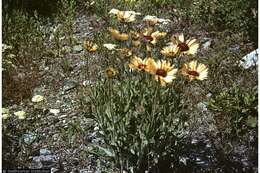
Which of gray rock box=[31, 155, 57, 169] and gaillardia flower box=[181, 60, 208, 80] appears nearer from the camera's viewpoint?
gaillardia flower box=[181, 60, 208, 80]

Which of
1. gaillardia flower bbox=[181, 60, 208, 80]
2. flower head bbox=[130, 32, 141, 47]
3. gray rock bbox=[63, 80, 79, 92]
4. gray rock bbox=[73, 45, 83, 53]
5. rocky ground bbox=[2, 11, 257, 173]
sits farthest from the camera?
gray rock bbox=[73, 45, 83, 53]

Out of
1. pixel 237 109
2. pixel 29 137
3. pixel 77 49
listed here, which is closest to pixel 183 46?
pixel 237 109

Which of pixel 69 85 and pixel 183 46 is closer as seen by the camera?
pixel 183 46

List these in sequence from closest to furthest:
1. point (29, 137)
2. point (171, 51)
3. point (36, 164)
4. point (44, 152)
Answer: point (171, 51) < point (36, 164) < point (44, 152) < point (29, 137)

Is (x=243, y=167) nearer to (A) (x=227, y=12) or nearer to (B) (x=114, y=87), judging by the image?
(B) (x=114, y=87)

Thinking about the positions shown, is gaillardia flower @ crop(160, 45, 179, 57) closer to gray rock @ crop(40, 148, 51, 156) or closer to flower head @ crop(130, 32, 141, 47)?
flower head @ crop(130, 32, 141, 47)

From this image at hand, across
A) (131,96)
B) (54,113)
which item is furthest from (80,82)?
(131,96)

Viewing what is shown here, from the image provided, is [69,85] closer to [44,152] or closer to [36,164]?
[44,152]

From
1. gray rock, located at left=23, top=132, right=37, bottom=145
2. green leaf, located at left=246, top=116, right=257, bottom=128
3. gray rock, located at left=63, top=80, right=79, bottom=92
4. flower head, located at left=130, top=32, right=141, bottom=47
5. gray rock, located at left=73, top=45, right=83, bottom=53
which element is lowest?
gray rock, located at left=23, top=132, right=37, bottom=145

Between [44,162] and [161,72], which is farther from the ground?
[161,72]

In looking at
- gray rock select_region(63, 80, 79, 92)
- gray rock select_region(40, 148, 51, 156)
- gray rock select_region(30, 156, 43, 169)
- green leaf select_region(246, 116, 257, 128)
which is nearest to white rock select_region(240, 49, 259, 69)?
green leaf select_region(246, 116, 257, 128)

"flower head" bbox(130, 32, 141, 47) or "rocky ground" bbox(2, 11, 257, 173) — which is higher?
"flower head" bbox(130, 32, 141, 47)

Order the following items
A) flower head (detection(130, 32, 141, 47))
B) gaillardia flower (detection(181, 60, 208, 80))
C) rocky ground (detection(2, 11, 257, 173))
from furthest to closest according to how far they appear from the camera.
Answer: rocky ground (detection(2, 11, 257, 173)), flower head (detection(130, 32, 141, 47)), gaillardia flower (detection(181, 60, 208, 80))

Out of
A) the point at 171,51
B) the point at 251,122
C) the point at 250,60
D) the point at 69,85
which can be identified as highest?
the point at 171,51
